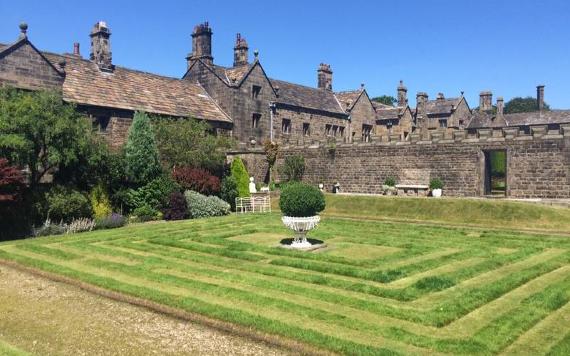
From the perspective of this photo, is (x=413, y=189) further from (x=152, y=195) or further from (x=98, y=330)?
(x=98, y=330)

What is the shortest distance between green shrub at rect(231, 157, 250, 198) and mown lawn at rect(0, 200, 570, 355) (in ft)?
37.7

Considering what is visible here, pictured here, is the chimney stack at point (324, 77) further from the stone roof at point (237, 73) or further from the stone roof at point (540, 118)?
the stone roof at point (540, 118)

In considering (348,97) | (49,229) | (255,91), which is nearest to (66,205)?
(49,229)

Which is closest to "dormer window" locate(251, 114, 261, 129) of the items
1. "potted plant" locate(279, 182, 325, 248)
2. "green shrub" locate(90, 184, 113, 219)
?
"green shrub" locate(90, 184, 113, 219)

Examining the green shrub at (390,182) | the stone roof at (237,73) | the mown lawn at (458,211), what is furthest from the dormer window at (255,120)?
the green shrub at (390,182)

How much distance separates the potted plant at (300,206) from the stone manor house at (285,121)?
1809cm

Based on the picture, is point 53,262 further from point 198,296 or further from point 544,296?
point 544,296

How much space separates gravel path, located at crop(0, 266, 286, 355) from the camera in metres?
7.68

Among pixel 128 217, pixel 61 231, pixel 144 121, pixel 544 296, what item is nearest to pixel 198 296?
→ pixel 544 296

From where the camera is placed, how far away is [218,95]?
4056 centimetres

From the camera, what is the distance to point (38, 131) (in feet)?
66.1

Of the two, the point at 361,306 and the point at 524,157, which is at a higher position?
the point at 524,157

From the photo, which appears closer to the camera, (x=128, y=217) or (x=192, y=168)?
(x=128, y=217)

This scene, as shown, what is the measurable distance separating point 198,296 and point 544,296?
300 inches
